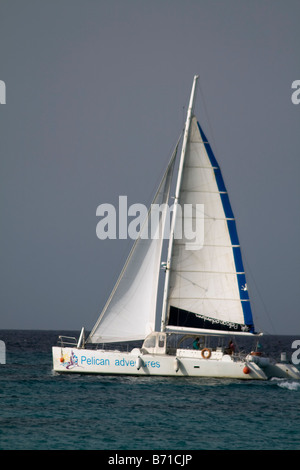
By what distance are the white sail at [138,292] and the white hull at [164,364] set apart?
1.63 meters

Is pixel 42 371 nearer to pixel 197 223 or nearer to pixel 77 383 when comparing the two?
pixel 77 383

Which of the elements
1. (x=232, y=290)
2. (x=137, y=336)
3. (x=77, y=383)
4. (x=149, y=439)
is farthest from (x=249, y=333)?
(x=149, y=439)

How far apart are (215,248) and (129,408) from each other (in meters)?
12.0

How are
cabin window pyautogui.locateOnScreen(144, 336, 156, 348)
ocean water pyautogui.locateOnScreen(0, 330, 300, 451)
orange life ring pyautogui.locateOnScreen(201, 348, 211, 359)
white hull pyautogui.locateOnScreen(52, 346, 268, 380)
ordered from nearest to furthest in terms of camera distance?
ocean water pyautogui.locateOnScreen(0, 330, 300, 451)
white hull pyautogui.locateOnScreen(52, 346, 268, 380)
orange life ring pyautogui.locateOnScreen(201, 348, 211, 359)
cabin window pyautogui.locateOnScreen(144, 336, 156, 348)

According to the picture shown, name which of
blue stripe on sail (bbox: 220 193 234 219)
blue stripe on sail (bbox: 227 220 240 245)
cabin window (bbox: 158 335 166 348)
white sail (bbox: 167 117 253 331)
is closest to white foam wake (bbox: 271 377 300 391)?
white sail (bbox: 167 117 253 331)

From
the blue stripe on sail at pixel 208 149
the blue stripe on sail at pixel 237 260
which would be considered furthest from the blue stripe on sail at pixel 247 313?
the blue stripe on sail at pixel 208 149

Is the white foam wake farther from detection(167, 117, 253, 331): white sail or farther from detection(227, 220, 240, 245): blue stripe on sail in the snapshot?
detection(227, 220, 240, 245): blue stripe on sail

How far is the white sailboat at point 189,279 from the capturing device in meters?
38.9

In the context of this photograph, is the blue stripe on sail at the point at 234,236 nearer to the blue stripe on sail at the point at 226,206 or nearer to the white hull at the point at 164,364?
the blue stripe on sail at the point at 226,206

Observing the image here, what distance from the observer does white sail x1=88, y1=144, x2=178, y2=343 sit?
38906 millimetres

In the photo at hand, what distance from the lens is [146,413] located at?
95.8 ft

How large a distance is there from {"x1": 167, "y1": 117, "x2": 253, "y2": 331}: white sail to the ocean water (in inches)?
137

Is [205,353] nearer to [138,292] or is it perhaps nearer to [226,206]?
[138,292]
